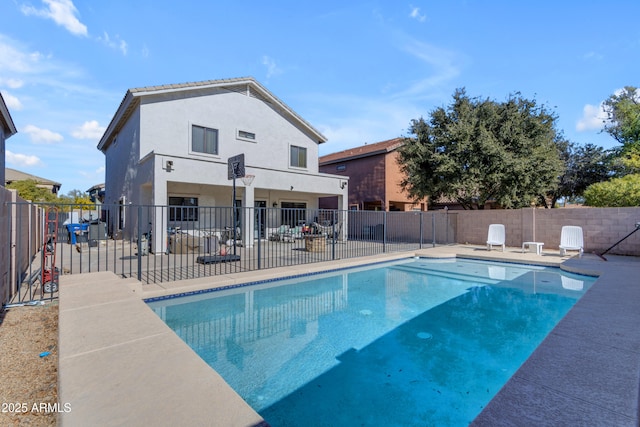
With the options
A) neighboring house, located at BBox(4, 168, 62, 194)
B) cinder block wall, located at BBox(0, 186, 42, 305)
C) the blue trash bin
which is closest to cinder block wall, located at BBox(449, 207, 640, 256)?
cinder block wall, located at BBox(0, 186, 42, 305)

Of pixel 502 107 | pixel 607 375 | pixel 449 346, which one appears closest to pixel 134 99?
pixel 449 346

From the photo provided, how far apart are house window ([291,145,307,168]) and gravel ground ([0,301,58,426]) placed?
13.1 m

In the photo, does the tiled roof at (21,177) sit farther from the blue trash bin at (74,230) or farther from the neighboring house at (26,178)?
the blue trash bin at (74,230)

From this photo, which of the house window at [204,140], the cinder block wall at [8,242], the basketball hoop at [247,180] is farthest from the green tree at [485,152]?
the cinder block wall at [8,242]

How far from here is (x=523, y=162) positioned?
13.8 metres

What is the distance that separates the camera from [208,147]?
13.7 metres

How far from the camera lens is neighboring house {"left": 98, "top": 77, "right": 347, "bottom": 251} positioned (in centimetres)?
1154

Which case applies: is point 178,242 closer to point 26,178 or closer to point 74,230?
point 74,230

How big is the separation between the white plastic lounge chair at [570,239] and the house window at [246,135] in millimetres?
12952

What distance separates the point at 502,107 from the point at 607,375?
50.7 feet

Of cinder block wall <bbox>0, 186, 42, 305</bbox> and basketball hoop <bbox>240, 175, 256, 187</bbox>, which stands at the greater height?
basketball hoop <bbox>240, 175, 256, 187</bbox>

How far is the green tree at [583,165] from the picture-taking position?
19.1 meters

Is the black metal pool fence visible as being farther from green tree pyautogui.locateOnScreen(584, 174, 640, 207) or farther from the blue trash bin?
green tree pyautogui.locateOnScreen(584, 174, 640, 207)

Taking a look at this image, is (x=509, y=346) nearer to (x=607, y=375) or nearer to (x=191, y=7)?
(x=607, y=375)
